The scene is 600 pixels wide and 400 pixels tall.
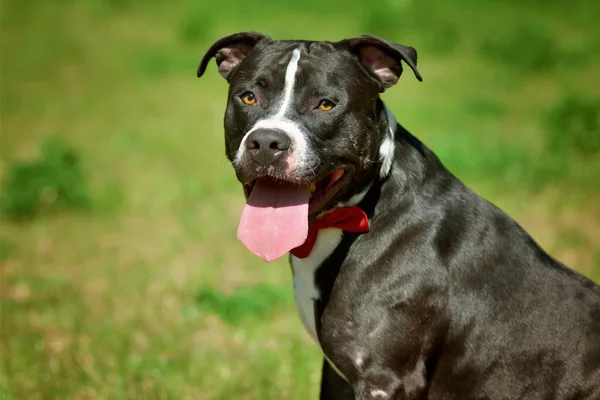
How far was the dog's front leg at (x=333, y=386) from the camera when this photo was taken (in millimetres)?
4066

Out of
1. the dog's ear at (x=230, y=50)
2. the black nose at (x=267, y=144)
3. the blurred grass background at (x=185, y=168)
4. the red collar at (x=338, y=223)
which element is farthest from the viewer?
the blurred grass background at (x=185, y=168)

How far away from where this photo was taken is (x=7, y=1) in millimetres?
18438

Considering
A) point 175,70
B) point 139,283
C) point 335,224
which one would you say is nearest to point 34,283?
point 139,283

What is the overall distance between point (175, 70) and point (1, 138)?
3.49 meters

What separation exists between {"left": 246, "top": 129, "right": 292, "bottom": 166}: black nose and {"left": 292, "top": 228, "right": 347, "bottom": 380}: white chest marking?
0.45 meters

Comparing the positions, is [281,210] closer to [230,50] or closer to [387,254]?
[387,254]

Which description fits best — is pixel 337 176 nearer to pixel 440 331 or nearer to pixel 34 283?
pixel 440 331

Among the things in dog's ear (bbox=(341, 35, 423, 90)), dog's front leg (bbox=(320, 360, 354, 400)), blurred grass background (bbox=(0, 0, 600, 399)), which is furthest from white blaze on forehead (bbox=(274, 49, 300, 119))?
blurred grass background (bbox=(0, 0, 600, 399))

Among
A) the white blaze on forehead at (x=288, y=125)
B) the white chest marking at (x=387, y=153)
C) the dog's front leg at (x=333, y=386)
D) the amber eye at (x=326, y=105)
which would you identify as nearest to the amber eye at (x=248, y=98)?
the white blaze on forehead at (x=288, y=125)

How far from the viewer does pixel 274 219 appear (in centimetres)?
356

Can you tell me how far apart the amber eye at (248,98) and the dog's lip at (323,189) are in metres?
0.35

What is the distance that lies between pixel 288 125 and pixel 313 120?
13cm

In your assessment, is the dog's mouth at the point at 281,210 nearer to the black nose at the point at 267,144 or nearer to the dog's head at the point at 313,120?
the dog's head at the point at 313,120

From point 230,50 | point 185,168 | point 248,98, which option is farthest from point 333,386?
point 185,168
